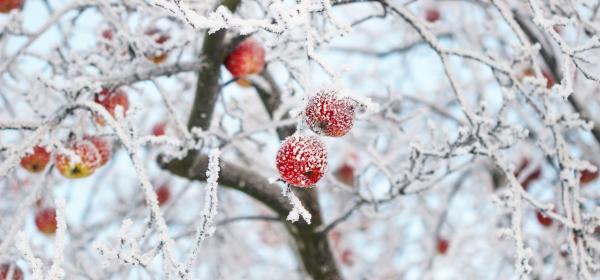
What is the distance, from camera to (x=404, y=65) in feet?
19.1

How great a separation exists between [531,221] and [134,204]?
131 inches

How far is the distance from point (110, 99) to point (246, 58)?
585 mm

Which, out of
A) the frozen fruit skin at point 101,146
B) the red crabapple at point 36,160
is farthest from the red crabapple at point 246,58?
the red crabapple at point 36,160

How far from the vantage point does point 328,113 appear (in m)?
1.73

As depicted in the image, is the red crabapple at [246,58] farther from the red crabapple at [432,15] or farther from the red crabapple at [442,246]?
the red crabapple at [442,246]

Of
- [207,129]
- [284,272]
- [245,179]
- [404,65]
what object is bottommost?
[284,272]

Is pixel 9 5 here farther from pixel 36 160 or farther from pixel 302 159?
pixel 302 159

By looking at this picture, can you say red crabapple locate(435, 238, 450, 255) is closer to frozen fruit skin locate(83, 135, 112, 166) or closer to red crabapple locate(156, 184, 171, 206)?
red crabapple locate(156, 184, 171, 206)

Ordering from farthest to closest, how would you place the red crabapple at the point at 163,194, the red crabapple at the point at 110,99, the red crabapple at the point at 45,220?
1. the red crabapple at the point at 163,194
2. the red crabapple at the point at 45,220
3. the red crabapple at the point at 110,99

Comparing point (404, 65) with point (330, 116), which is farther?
point (404, 65)

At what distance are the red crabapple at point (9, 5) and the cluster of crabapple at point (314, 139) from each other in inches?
80.8

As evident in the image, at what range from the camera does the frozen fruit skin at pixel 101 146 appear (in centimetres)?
273

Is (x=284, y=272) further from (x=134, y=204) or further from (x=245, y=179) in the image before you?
(x=245, y=179)

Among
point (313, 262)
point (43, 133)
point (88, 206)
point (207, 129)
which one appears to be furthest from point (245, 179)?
point (88, 206)
